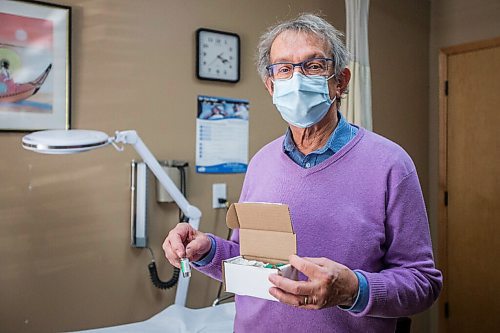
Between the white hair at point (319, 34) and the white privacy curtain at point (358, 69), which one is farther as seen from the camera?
the white privacy curtain at point (358, 69)

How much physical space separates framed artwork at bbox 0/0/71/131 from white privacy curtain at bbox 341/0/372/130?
1.38 meters

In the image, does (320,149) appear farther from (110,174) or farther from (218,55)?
(218,55)

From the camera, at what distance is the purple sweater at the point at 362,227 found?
3.40 ft

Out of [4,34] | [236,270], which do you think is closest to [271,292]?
[236,270]

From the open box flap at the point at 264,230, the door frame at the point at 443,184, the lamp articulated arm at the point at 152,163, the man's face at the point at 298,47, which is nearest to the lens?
the open box flap at the point at 264,230

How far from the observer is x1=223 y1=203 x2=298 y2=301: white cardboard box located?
0.92 m

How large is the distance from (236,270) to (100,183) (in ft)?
4.53

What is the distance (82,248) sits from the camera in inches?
84.8

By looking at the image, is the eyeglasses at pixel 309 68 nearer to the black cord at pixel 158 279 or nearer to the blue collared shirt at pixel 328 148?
the blue collared shirt at pixel 328 148

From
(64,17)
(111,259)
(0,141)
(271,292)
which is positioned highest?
(64,17)

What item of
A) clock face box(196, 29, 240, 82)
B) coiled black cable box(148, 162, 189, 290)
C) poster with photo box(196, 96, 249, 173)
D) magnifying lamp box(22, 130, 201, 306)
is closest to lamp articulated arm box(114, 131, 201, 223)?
magnifying lamp box(22, 130, 201, 306)

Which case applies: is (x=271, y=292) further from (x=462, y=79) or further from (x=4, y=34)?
(x=462, y=79)

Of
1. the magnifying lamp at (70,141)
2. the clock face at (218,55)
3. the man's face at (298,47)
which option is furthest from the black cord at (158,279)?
the man's face at (298,47)

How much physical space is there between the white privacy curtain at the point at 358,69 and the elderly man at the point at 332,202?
4.73 ft
